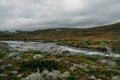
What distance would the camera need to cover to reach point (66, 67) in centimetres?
4622

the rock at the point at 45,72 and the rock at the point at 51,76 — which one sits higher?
the rock at the point at 45,72

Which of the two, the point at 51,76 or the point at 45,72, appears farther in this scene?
the point at 45,72

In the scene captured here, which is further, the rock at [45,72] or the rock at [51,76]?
the rock at [45,72]

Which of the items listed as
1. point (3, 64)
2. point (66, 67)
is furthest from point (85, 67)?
point (3, 64)

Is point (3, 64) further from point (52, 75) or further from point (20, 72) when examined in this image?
point (52, 75)

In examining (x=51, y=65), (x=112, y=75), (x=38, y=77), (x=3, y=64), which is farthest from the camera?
(x=3, y=64)

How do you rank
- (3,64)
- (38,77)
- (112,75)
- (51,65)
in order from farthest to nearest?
(3,64) < (51,65) < (112,75) < (38,77)

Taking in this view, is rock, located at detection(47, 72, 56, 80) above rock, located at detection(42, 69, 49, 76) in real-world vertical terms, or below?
below

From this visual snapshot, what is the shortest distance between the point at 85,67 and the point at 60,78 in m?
9.47

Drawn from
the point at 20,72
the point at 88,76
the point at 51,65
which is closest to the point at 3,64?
the point at 20,72

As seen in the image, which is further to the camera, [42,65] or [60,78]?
[42,65]

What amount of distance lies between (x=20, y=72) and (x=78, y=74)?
32.3 feet

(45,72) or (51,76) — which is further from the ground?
(45,72)

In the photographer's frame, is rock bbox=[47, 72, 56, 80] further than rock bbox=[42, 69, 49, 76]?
No
